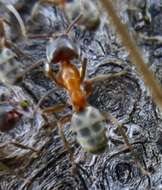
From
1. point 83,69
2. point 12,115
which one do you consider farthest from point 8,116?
point 83,69

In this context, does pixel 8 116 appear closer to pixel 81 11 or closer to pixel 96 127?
pixel 96 127

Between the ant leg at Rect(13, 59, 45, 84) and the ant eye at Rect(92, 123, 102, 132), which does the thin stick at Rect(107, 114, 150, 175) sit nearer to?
the ant eye at Rect(92, 123, 102, 132)

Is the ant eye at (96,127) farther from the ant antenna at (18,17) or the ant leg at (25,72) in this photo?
the ant antenna at (18,17)

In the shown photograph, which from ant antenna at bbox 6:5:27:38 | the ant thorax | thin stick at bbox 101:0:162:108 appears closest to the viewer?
thin stick at bbox 101:0:162:108

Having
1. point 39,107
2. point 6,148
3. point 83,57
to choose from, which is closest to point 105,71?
point 83,57

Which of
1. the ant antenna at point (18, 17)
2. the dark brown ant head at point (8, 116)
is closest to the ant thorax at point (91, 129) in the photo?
the dark brown ant head at point (8, 116)

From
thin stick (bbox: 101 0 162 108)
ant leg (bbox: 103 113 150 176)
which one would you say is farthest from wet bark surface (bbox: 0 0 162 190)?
thin stick (bbox: 101 0 162 108)
